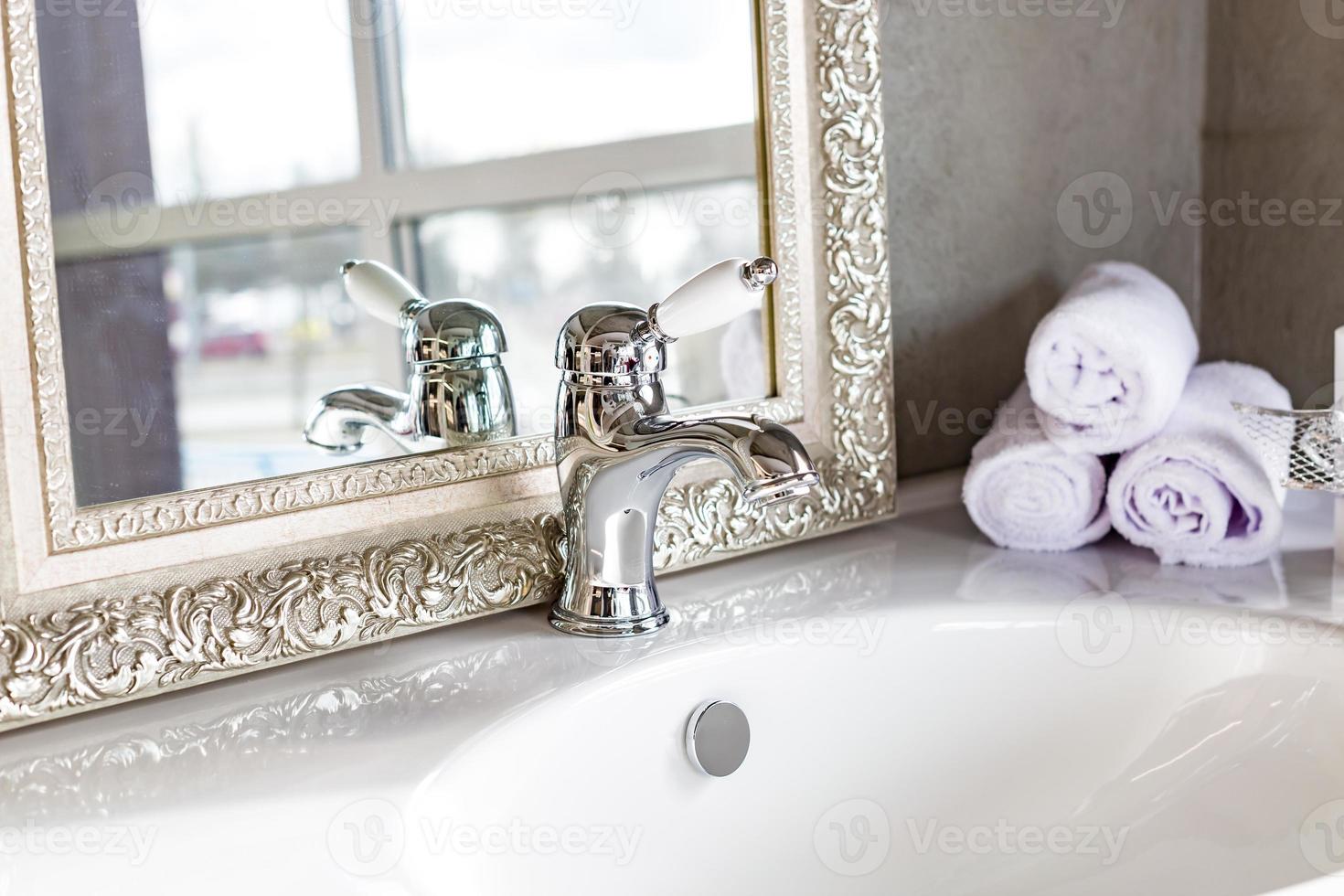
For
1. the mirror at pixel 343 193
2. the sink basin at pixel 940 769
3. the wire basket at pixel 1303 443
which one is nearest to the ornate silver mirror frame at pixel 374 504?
the mirror at pixel 343 193

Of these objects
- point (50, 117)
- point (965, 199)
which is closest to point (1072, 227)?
point (965, 199)

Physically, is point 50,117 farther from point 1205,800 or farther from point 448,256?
point 1205,800

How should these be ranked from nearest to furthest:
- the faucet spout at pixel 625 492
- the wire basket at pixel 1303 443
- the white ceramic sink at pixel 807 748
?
the white ceramic sink at pixel 807 748, the faucet spout at pixel 625 492, the wire basket at pixel 1303 443

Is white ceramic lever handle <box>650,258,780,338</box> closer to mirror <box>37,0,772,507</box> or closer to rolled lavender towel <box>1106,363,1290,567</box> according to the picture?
mirror <box>37,0,772,507</box>

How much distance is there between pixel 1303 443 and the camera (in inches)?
31.6

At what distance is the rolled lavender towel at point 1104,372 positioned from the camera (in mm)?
815

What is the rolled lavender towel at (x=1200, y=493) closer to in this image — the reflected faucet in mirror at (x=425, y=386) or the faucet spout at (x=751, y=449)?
the faucet spout at (x=751, y=449)

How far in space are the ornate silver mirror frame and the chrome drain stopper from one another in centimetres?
13

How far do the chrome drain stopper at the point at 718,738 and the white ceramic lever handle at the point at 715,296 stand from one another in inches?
8.7

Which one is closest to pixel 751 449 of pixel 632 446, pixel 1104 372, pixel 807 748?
pixel 632 446

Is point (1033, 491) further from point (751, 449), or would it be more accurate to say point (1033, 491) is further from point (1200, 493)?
point (751, 449)

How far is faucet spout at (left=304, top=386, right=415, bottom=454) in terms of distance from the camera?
0.70m

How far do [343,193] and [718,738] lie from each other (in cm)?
38

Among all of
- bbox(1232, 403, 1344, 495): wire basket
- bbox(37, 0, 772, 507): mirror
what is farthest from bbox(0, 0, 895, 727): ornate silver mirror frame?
bbox(1232, 403, 1344, 495): wire basket
